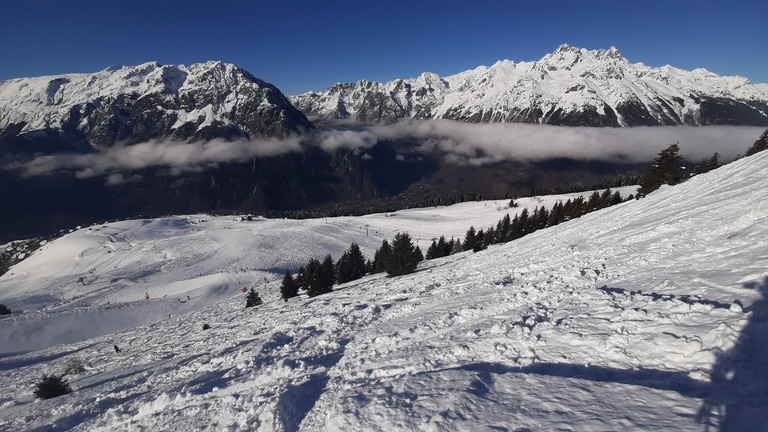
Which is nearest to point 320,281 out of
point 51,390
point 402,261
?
point 402,261

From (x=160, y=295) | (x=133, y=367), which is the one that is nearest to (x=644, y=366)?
(x=133, y=367)

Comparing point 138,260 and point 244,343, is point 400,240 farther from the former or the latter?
point 138,260

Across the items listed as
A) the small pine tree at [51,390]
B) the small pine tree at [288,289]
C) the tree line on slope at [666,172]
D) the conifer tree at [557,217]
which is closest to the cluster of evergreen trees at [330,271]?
the small pine tree at [288,289]

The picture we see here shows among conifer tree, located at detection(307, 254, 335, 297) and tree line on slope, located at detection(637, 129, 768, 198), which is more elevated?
tree line on slope, located at detection(637, 129, 768, 198)

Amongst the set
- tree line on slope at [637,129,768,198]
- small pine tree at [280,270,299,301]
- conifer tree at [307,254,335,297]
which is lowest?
small pine tree at [280,270,299,301]

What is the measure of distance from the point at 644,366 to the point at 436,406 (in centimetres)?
408

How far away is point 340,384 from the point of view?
831 centimetres

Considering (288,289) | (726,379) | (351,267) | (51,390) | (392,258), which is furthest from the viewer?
(351,267)

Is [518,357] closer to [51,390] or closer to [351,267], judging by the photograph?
[51,390]

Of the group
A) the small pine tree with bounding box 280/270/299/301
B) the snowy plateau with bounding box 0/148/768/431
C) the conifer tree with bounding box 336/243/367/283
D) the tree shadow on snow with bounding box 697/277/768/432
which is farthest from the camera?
the conifer tree with bounding box 336/243/367/283

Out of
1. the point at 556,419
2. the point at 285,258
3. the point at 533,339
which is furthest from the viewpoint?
the point at 285,258

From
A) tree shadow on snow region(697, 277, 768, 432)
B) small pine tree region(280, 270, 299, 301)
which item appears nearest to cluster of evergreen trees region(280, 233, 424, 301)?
small pine tree region(280, 270, 299, 301)

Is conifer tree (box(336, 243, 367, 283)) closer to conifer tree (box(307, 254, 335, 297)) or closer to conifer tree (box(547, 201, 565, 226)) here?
conifer tree (box(307, 254, 335, 297))

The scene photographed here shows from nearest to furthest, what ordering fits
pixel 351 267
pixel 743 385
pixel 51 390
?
pixel 743 385 < pixel 51 390 < pixel 351 267
